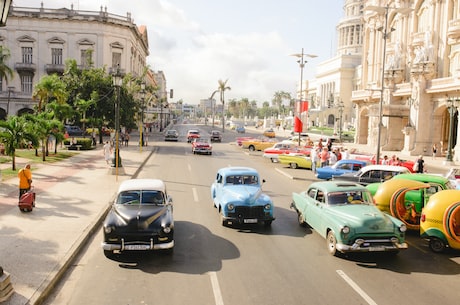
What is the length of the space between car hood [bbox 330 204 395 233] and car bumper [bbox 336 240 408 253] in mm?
285

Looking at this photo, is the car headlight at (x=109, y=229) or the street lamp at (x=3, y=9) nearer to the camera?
the street lamp at (x=3, y=9)

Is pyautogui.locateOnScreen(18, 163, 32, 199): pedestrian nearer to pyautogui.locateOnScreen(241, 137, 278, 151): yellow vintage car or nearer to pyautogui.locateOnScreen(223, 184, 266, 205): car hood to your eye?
pyautogui.locateOnScreen(223, 184, 266, 205): car hood

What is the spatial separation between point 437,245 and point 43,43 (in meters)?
64.1

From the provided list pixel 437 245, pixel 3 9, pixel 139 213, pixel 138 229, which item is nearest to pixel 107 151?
pixel 139 213

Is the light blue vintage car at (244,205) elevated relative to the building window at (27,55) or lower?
lower

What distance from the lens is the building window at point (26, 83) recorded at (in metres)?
62.8

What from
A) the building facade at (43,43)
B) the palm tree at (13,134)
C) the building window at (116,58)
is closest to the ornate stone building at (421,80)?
the palm tree at (13,134)

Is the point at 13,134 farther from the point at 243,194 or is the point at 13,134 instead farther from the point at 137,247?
the point at 137,247

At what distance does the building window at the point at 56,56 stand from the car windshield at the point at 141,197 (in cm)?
5807

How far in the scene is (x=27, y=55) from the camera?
207 ft

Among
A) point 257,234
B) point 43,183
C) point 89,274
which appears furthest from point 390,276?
point 43,183

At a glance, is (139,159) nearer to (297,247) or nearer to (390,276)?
(297,247)

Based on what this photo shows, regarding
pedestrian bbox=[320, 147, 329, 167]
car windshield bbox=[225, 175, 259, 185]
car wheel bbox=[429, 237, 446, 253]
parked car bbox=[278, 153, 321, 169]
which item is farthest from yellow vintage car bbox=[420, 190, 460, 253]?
parked car bbox=[278, 153, 321, 169]

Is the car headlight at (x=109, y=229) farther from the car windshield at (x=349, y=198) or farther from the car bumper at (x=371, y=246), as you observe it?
the car windshield at (x=349, y=198)
